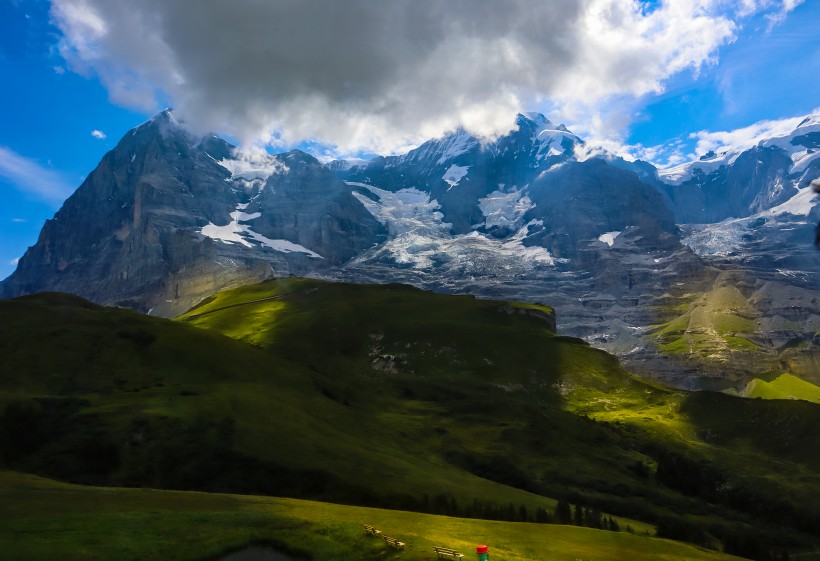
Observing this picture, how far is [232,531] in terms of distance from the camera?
51969 millimetres

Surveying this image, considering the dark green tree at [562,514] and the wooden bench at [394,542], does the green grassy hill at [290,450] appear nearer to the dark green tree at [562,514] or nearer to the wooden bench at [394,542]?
the dark green tree at [562,514]

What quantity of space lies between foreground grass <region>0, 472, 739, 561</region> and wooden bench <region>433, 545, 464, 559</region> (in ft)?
2.11

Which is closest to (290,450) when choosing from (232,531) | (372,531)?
(232,531)

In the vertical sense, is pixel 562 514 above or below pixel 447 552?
above

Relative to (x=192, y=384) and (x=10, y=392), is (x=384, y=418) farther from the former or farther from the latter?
(x=10, y=392)

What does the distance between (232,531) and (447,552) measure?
15778mm

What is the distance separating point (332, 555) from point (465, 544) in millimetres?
10821

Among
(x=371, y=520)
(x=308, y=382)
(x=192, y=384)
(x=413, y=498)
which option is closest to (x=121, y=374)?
(x=192, y=384)

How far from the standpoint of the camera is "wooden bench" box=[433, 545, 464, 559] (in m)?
47.0

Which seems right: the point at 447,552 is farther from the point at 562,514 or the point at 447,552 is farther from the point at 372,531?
the point at 562,514

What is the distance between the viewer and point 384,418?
635ft

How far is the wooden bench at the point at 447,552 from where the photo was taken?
Answer: 47.0m

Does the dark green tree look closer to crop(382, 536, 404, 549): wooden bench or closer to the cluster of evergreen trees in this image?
the cluster of evergreen trees

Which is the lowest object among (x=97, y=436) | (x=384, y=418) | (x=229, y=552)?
(x=229, y=552)
